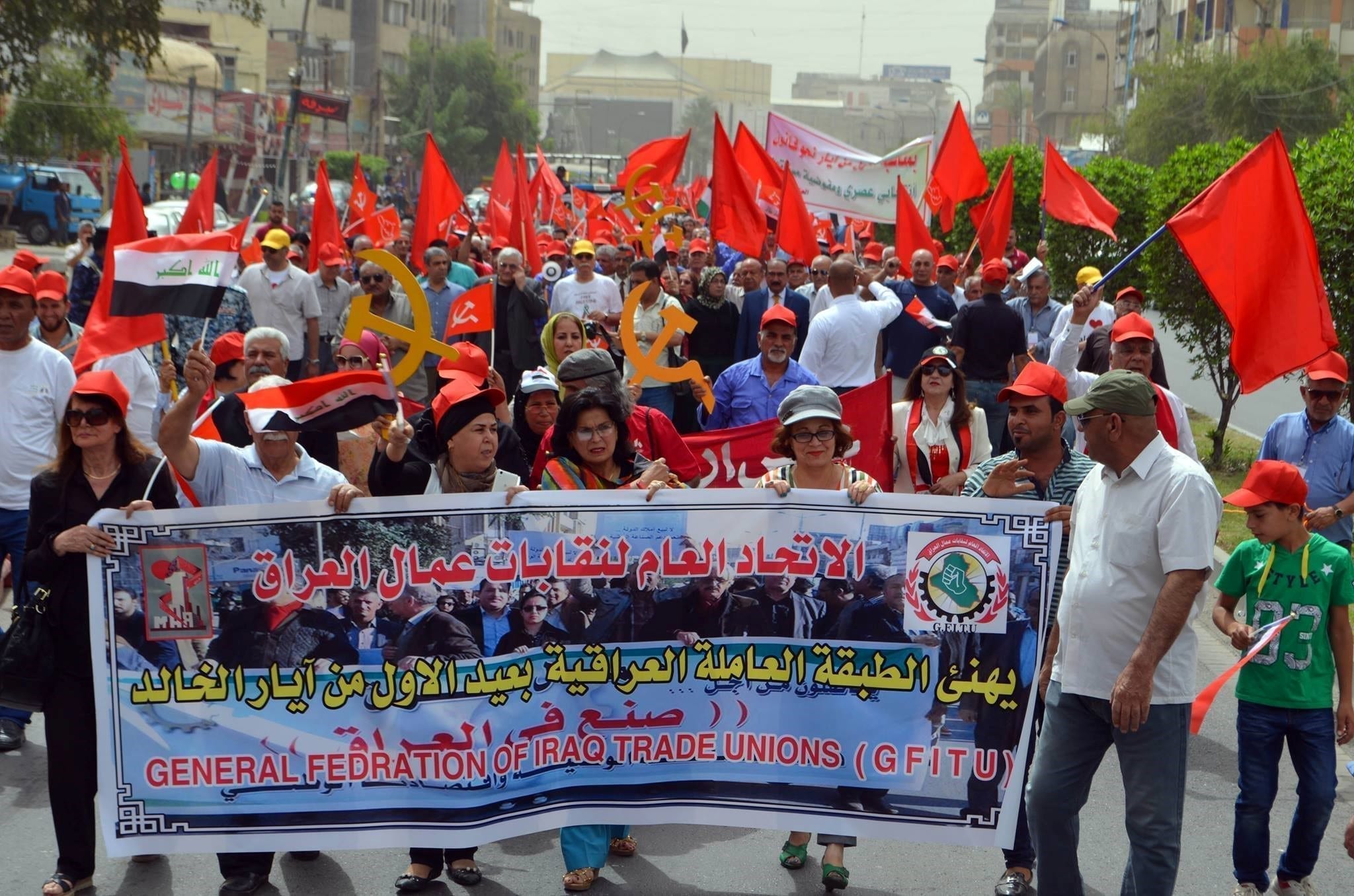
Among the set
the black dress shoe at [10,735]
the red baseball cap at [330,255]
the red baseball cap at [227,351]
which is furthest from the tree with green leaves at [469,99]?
the black dress shoe at [10,735]

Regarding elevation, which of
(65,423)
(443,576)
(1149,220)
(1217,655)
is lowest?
(1217,655)

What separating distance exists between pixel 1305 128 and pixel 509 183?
3907cm

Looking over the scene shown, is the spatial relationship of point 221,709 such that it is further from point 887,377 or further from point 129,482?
point 887,377

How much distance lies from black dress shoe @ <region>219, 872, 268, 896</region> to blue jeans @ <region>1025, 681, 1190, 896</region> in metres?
2.40

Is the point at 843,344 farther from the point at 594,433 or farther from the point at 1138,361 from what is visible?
the point at 594,433

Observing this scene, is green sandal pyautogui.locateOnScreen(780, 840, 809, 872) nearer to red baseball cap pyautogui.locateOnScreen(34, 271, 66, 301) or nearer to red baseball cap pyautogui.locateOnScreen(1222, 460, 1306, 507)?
red baseball cap pyautogui.locateOnScreen(1222, 460, 1306, 507)

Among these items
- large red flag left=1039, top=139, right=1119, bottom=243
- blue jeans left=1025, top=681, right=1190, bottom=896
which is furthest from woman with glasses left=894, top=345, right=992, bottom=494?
large red flag left=1039, top=139, right=1119, bottom=243

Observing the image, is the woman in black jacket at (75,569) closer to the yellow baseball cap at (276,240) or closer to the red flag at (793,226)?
the yellow baseball cap at (276,240)

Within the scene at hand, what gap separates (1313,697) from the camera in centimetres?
498

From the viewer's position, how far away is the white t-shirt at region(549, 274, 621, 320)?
503 inches

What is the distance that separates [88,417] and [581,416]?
5.14 feet

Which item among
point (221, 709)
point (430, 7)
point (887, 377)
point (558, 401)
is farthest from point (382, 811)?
point (430, 7)

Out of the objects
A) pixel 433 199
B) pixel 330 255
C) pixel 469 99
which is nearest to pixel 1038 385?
pixel 330 255

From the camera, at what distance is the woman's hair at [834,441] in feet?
17.3
